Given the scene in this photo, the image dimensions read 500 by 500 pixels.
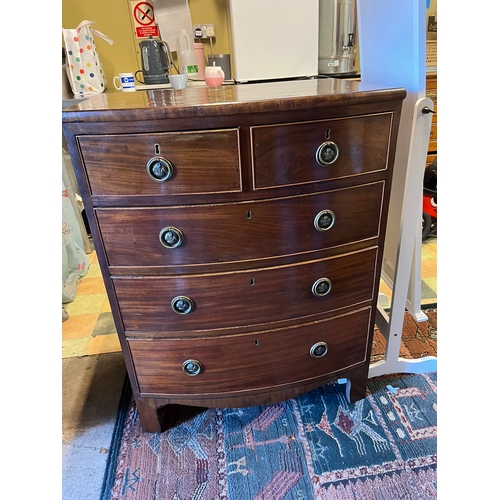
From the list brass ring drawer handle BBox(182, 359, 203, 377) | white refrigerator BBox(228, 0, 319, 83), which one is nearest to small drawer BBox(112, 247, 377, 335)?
brass ring drawer handle BBox(182, 359, 203, 377)

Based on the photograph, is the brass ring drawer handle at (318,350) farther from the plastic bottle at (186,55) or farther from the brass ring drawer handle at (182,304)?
the plastic bottle at (186,55)

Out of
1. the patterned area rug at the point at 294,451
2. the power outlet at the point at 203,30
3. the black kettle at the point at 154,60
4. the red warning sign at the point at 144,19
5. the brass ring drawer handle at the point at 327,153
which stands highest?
the red warning sign at the point at 144,19

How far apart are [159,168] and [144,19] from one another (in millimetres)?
2005

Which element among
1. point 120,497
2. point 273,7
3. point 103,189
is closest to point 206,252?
point 103,189

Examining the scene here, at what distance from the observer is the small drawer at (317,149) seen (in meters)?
0.81

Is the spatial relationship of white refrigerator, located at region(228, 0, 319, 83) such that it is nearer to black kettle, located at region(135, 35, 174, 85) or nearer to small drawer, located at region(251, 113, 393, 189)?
black kettle, located at region(135, 35, 174, 85)

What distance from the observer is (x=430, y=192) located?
2.23 m

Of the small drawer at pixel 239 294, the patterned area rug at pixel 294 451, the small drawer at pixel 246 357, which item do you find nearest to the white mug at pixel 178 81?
the small drawer at pixel 239 294

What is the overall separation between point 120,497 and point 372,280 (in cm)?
92

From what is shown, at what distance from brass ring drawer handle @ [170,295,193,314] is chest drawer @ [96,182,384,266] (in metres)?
0.10

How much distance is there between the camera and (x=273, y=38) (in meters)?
1.99

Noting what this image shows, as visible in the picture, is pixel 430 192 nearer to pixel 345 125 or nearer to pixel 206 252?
pixel 345 125

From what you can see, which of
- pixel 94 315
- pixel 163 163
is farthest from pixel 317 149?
pixel 94 315

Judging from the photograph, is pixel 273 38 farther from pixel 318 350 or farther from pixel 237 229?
pixel 318 350
